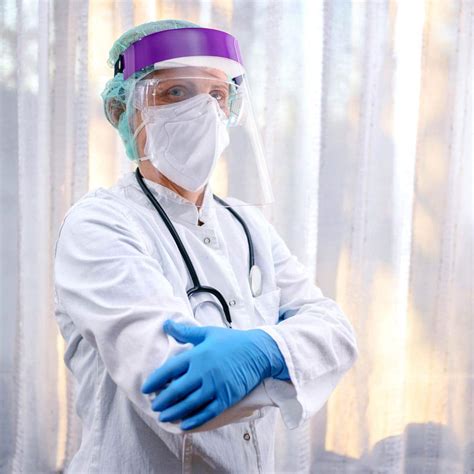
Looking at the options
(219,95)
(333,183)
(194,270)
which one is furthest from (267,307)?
(333,183)

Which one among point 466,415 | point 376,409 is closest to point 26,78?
point 376,409

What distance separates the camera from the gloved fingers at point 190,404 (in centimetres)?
80

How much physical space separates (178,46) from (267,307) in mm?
538

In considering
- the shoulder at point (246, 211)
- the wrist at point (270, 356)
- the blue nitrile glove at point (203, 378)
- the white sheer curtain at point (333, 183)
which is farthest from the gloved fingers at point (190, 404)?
the white sheer curtain at point (333, 183)

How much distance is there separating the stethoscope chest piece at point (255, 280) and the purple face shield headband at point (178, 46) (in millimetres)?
426

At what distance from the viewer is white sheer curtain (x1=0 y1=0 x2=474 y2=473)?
1.85 meters

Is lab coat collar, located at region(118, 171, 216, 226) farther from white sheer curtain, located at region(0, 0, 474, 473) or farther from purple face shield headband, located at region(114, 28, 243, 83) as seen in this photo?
white sheer curtain, located at region(0, 0, 474, 473)

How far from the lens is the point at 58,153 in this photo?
73.9 inches

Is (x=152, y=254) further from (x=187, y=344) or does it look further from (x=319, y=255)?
(x=319, y=255)

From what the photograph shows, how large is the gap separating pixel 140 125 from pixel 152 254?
0.28 meters

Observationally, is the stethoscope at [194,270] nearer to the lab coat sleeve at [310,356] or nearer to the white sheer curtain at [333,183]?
the lab coat sleeve at [310,356]

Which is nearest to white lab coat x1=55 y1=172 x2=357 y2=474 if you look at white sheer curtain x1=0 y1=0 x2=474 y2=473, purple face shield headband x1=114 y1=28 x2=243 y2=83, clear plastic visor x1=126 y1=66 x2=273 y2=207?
clear plastic visor x1=126 y1=66 x2=273 y2=207

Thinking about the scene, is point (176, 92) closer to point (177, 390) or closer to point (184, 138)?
point (184, 138)

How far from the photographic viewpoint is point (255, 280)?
117 centimetres
